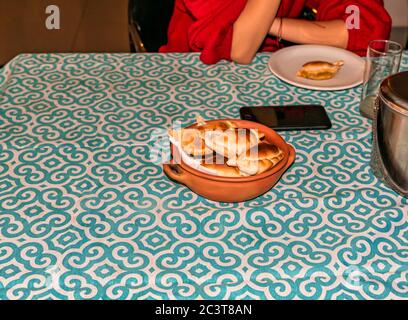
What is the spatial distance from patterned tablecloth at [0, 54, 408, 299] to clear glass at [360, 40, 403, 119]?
3 centimetres

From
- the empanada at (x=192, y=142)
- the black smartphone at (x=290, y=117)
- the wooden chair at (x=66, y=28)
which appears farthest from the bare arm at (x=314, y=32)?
the wooden chair at (x=66, y=28)

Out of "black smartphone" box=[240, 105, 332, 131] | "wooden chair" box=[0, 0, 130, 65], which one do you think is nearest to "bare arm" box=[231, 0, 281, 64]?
"black smartphone" box=[240, 105, 332, 131]

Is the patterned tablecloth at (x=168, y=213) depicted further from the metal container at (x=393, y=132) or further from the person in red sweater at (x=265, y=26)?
the person in red sweater at (x=265, y=26)

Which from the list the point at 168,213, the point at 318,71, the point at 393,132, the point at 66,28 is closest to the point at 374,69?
the point at 318,71

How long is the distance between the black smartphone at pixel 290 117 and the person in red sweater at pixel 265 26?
27 cm

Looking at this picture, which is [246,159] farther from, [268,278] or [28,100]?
[28,100]

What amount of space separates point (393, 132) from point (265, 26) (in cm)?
68

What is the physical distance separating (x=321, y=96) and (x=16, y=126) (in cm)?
63

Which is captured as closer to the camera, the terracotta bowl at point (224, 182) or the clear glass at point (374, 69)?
the terracotta bowl at point (224, 182)

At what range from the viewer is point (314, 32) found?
1.46m

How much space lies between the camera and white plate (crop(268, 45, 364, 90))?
1.21 metres

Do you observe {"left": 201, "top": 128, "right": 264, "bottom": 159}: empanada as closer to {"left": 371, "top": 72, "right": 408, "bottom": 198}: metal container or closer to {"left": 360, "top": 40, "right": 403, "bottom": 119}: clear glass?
{"left": 371, "top": 72, "right": 408, "bottom": 198}: metal container

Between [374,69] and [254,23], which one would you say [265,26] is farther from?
[374,69]

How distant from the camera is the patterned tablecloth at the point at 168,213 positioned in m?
0.75
